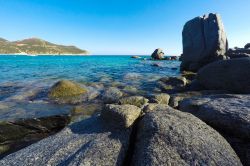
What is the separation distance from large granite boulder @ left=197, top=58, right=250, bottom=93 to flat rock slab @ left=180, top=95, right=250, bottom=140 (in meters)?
4.71

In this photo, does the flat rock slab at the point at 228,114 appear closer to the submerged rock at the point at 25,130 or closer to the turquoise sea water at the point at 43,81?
the submerged rock at the point at 25,130

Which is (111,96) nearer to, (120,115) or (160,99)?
(160,99)

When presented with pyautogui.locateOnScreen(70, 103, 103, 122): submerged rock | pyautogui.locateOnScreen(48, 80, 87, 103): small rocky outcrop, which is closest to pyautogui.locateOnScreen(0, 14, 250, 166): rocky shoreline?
pyautogui.locateOnScreen(70, 103, 103, 122): submerged rock

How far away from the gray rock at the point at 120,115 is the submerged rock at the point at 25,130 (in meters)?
2.20

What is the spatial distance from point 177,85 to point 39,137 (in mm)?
12351

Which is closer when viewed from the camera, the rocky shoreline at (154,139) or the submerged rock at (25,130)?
the rocky shoreline at (154,139)

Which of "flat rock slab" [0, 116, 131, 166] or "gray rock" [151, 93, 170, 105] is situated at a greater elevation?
"gray rock" [151, 93, 170, 105]

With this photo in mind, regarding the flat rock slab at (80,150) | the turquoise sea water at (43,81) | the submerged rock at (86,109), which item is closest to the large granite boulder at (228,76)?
the turquoise sea water at (43,81)

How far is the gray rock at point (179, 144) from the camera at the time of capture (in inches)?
166

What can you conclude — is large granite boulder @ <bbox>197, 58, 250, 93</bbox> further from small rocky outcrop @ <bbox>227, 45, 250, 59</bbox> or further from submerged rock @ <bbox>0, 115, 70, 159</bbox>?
small rocky outcrop @ <bbox>227, 45, 250, 59</bbox>

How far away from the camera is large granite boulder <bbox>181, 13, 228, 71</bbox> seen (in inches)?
1196

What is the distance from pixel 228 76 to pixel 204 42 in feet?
68.9

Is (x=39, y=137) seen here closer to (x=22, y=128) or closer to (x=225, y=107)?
(x=22, y=128)

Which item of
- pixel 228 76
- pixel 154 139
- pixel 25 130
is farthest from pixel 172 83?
pixel 154 139
